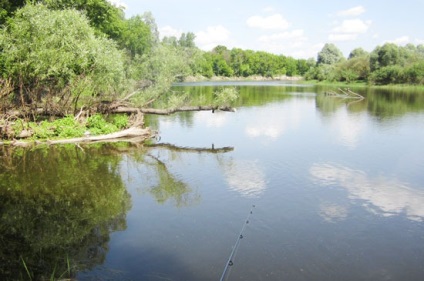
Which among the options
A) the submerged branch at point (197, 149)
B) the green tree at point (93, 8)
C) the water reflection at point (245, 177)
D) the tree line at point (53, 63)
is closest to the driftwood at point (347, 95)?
the green tree at point (93, 8)

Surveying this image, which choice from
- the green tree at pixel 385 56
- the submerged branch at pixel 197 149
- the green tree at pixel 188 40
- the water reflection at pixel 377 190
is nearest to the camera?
the water reflection at pixel 377 190

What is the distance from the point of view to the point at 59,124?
81.3ft

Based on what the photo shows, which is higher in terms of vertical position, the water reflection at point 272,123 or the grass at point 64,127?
the grass at point 64,127

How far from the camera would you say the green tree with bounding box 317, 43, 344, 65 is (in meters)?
157

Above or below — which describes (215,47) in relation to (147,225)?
above

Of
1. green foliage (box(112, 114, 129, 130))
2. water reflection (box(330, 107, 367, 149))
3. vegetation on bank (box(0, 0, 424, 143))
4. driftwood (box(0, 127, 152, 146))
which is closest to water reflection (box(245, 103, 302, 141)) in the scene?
vegetation on bank (box(0, 0, 424, 143))

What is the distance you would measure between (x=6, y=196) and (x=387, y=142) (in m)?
22.4

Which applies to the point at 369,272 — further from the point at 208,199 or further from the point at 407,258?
the point at 208,199

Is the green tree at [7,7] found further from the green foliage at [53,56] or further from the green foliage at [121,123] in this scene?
the green foliage at [121,123]

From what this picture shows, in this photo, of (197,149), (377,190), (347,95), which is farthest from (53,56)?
(347,95)

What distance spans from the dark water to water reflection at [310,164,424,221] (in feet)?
0.15

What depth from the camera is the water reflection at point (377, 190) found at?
44.5ft

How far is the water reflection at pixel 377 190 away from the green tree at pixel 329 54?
484 ft

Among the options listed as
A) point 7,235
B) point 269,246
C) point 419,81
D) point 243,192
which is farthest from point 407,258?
point 419,81
